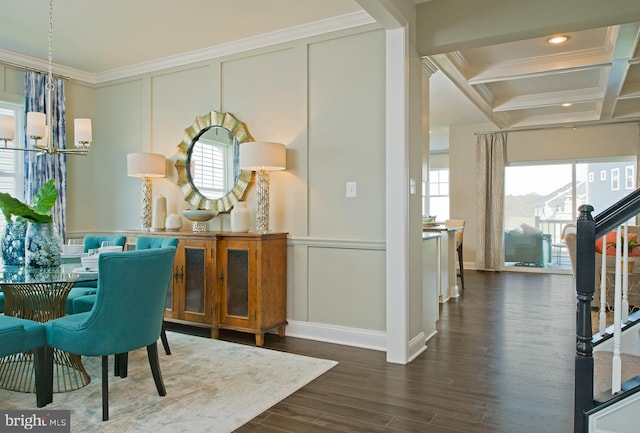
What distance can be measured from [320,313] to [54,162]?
3.55 meters

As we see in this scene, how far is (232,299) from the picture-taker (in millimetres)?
3910

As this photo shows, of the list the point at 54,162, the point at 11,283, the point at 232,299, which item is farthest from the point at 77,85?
the point at 11,283

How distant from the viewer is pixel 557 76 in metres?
5.91

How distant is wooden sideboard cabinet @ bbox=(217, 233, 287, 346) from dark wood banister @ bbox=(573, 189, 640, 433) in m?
2.40

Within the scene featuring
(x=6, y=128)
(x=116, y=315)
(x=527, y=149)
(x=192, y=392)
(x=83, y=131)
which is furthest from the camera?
(x=527, y=149)

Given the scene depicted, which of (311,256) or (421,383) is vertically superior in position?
(311,256)

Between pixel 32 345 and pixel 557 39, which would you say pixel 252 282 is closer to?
pixel 32 345

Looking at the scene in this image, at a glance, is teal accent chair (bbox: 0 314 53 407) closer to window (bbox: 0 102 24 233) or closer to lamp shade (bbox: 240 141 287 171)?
lamp shade (bbox: 240 141 287 171)

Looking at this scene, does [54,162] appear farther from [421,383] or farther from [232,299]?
[421,383]

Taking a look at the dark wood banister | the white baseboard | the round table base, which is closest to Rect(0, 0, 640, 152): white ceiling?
the dark wood banister

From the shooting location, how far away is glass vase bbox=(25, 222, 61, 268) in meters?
2.88

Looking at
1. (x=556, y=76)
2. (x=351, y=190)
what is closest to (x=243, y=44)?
(x=351, y=190)

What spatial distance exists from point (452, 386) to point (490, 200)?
651 cm

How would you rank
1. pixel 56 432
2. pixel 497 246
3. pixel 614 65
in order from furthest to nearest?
pixel 497 246
pixel 614 65
pixel 56 432
